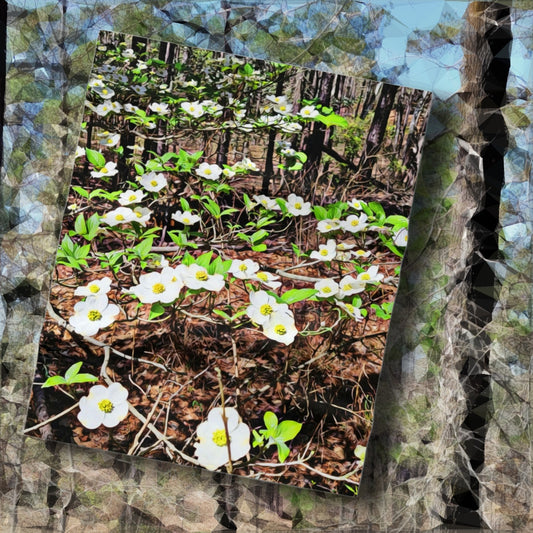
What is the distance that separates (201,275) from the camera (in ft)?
2.40

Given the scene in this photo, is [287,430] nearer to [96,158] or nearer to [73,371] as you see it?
[73,371]

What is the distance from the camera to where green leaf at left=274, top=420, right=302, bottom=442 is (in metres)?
0.70

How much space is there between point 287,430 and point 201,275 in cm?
25

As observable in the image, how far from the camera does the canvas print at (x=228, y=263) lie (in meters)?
0.70

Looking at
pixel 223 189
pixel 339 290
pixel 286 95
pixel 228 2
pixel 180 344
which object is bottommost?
pixel 180 344

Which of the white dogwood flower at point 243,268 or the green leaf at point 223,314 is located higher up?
the white dogwood flower at point 243,268

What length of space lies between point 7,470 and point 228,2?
778 mm

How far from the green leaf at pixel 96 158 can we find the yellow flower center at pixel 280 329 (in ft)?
1.16

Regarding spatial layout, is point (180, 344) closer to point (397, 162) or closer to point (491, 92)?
point (397, 162)

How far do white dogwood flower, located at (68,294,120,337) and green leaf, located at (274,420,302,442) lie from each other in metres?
0.28

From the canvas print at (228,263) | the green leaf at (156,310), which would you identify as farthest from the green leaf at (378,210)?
the green leaf at (156,310)

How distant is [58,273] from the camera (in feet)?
2.43

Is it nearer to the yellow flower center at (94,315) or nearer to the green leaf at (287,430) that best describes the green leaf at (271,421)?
the green leaf at (287,430)

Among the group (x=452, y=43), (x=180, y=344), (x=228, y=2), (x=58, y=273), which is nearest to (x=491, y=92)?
(x=452, y=43)
